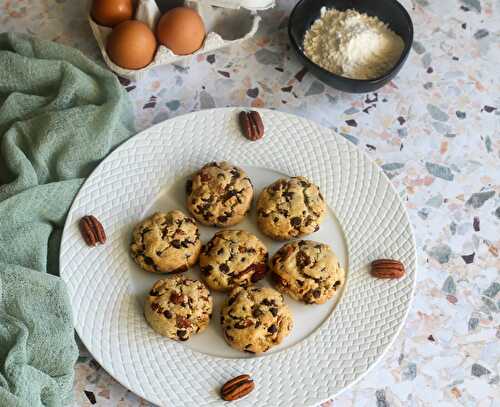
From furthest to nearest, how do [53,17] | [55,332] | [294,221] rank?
1. [53,17]
2. [294,221]
3. [55,332]

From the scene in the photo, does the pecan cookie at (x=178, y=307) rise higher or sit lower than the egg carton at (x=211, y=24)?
lower

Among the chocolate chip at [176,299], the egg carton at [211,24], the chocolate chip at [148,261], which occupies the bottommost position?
the chocolate chip at [176,299]

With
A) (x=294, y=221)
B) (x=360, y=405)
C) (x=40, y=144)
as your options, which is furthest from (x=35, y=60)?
(x=360, y=405)

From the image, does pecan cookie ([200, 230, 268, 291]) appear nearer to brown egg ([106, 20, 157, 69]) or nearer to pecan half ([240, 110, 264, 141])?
pecan half ([240, 110, 264, 141])

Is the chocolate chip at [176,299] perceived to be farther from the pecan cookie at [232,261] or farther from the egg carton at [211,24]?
the egg carton at [211,24]

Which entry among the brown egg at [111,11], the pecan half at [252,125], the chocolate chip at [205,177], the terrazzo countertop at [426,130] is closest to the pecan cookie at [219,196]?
the chocolate chip at [205,177]

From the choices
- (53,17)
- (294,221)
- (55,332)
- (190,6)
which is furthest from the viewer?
(53,17)

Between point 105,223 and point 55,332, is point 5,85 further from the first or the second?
point 55,332

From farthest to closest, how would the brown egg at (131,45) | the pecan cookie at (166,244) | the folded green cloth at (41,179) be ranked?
the brown egg at (131,45)
the pecan cookie at (166,244)
the folded green cloth at (41,179)
